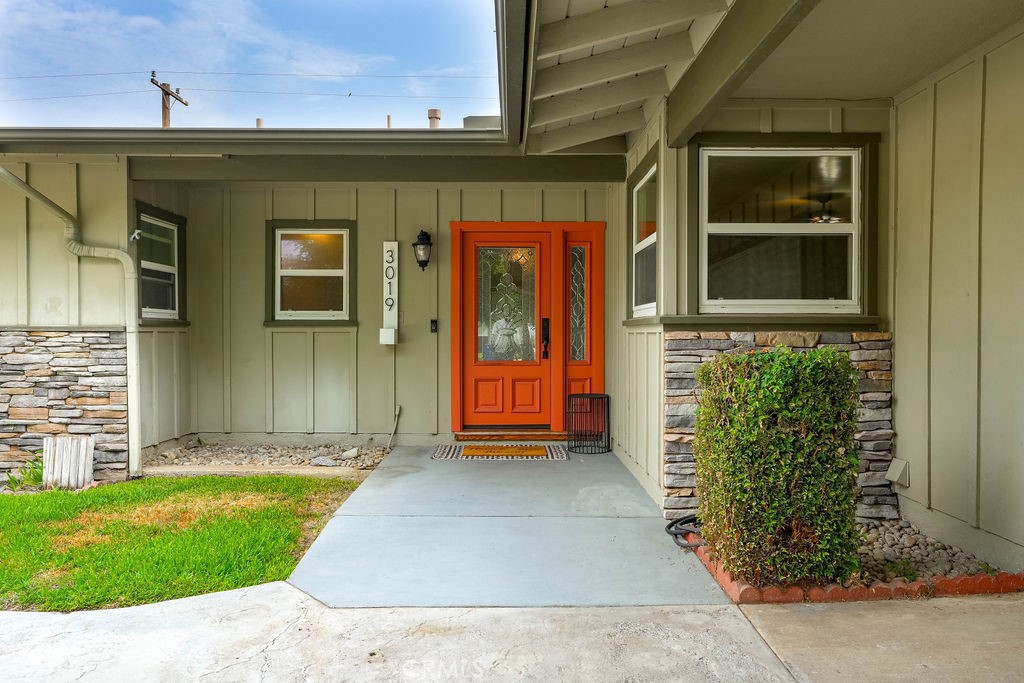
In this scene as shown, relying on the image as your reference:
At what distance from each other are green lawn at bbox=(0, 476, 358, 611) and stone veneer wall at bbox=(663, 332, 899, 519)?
2.09 metres

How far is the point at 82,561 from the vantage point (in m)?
2.88

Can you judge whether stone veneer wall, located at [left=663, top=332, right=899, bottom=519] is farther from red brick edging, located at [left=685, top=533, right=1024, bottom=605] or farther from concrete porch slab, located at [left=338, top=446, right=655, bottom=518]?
red brick edging, located at [left=685, top=533, right=1024, bottom=605]

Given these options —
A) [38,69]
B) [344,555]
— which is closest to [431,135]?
[344,555]

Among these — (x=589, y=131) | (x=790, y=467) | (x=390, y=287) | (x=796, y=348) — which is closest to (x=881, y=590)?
(x=790, y=467)

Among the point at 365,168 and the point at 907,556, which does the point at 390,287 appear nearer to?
the point at 365,168

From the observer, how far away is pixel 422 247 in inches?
214

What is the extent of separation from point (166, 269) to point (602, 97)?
12.9 feet

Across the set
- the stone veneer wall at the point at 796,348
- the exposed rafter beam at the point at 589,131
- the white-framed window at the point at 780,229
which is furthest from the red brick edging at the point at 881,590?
the exposed rafter beam at the point at 589,131

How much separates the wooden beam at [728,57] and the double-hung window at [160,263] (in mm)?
4038

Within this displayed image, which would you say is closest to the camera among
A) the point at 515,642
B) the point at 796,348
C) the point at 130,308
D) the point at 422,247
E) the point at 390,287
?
the point at 515,642

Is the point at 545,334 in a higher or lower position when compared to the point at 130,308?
lower

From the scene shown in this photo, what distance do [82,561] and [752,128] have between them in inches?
165

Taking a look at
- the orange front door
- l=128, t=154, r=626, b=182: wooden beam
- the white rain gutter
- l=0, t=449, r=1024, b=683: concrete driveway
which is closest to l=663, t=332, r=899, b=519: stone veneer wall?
l=0, t=449, r=1024, b=683: concrete driveway

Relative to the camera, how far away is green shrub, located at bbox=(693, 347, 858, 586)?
2.40m
